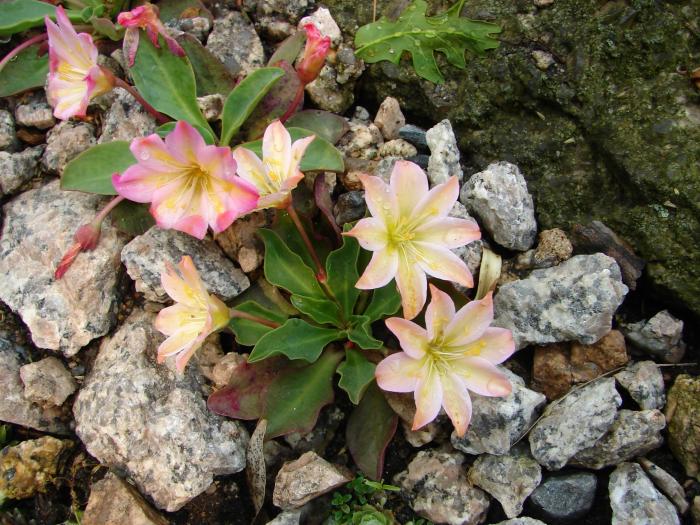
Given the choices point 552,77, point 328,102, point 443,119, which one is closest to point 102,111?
point 328,102

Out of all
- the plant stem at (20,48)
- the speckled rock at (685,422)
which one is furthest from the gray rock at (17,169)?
the speckled rock at (685,422)

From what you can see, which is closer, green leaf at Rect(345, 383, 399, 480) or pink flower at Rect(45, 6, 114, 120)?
green leaf at Rect(345, 383, 399, 480)

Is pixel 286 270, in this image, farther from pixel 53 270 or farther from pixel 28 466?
pixel 28 466

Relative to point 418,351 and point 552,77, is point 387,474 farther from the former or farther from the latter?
point 552,77

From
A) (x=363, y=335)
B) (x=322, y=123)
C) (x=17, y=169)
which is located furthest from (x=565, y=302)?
(x=17, y=169)

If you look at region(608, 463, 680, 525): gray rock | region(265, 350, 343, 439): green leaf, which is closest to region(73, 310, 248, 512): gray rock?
region(265, 350, 343, 439): green leaf

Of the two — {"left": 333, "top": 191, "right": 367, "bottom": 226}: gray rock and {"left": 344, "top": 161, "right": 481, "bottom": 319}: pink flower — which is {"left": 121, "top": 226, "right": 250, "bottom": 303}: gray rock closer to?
{"left": 333, "top": 191, "right": 367, "bottom": 226}: gray rock

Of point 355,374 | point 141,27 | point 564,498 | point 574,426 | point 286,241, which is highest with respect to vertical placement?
point 141,27
